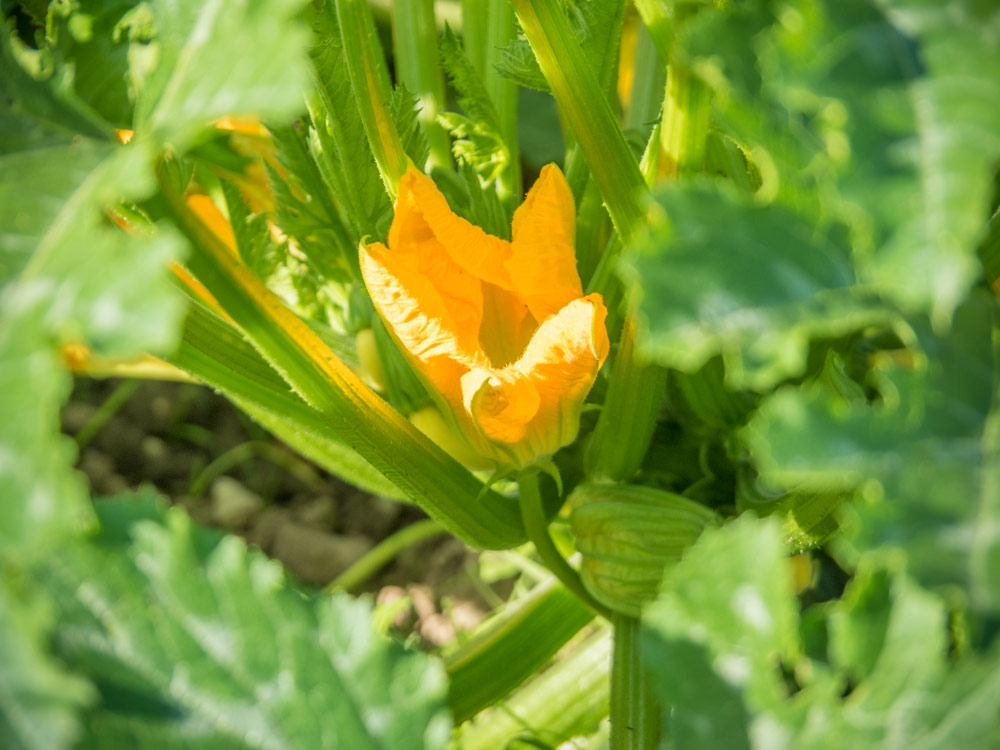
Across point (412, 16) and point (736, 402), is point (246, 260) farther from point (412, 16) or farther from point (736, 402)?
point (736, 402)

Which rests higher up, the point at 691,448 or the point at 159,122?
the point at 159,122

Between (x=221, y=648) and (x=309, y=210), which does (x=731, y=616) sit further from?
(x=309, y=210)

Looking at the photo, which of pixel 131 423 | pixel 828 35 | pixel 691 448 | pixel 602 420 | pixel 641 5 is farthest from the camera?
pixel 131 423

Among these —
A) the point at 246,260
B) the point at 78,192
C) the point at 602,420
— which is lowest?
the point at 602,420

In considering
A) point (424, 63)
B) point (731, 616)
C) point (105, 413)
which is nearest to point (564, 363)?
point (731, 616)

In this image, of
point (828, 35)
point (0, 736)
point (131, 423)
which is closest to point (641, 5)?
point (828, 35)

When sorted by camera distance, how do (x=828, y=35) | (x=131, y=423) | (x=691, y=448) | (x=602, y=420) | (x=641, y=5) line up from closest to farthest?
1. (x=828, y=35)
2. (x=641, y=5)
3. (x=602, y=420)
4. (x=691, y=448)
5. (x=131, y=423)
